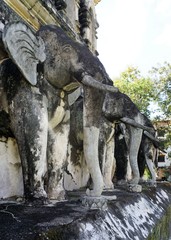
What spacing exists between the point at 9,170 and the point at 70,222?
129 cm

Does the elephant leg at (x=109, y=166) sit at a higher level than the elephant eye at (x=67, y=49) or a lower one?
lower

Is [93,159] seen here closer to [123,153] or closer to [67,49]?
[67,49]

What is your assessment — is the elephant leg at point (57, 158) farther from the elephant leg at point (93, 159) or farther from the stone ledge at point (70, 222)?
the elephant leg at point (93, 159)

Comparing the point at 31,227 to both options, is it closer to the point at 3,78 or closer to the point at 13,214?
the point at 13,214

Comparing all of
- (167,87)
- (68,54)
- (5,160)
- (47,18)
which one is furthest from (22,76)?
(167,87)

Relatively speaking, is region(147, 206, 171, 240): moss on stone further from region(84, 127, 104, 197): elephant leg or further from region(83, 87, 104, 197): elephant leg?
region(83, 87, 104, 197): elephant leg

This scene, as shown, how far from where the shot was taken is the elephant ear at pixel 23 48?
2779 mm

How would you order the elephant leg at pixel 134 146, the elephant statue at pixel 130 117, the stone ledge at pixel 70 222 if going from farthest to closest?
the elephant leg at pixel 134 146, the elephant statue at pixel 130 117, the stone ledge at pixel 70 222

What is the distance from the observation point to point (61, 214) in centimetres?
246

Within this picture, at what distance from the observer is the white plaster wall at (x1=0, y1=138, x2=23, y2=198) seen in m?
3.20

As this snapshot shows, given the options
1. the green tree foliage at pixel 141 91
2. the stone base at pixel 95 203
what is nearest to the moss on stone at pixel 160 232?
the stone base at pixel 95 203

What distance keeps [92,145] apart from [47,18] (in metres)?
2.94

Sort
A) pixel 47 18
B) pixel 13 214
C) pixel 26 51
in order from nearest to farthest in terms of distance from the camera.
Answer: pixel 13 214
pixel 26 51
pixel 47 18

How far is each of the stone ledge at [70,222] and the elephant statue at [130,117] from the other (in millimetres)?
1708
